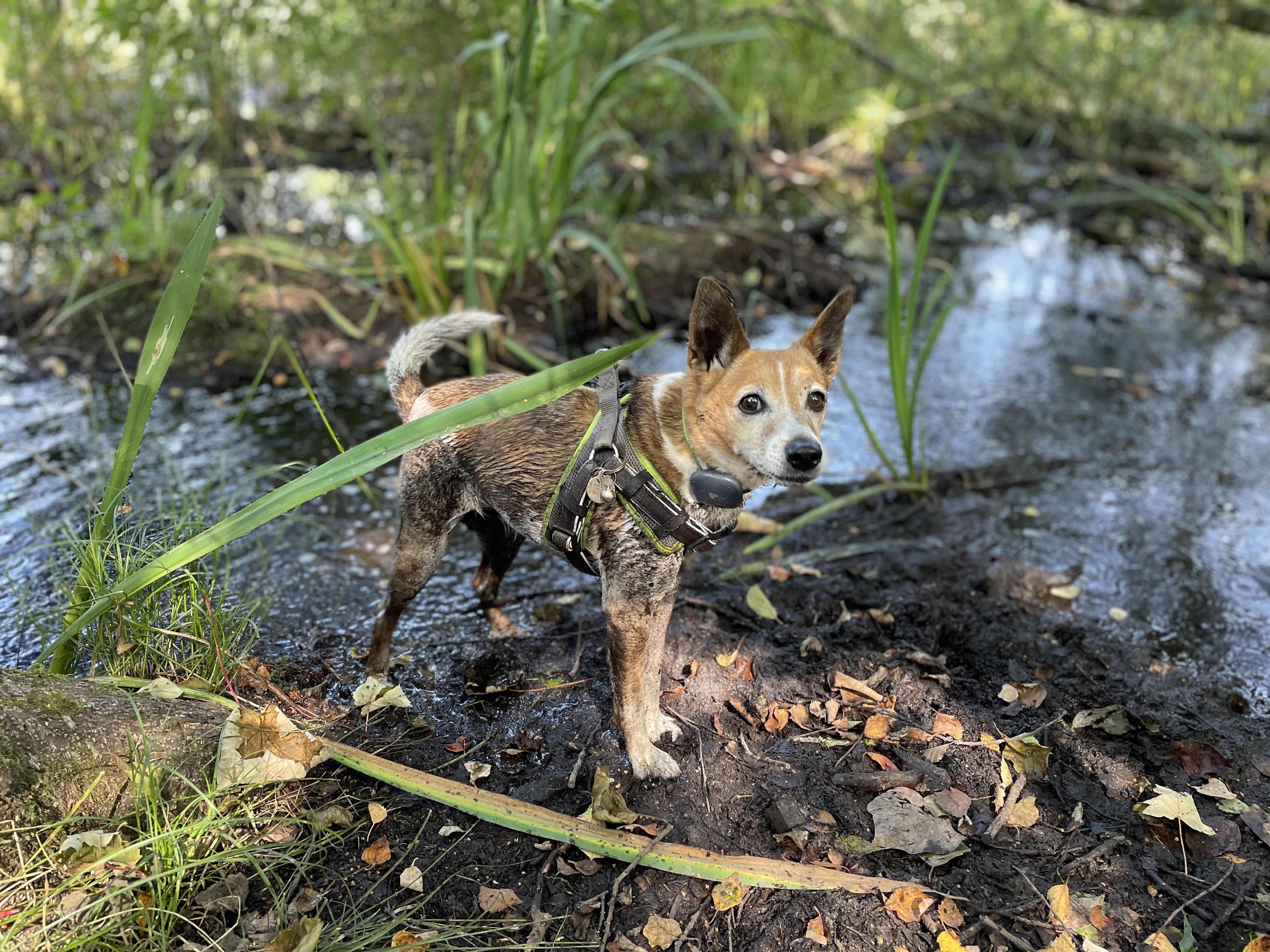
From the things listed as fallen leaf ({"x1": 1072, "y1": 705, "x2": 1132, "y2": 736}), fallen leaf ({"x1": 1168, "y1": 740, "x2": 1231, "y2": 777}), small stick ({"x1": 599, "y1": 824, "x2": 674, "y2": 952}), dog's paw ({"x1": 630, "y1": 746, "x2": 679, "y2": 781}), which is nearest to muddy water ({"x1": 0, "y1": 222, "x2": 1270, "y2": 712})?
fallen leaf ({"x1": 1168, "y1": 740, "x2": 1231, "y2": 777})

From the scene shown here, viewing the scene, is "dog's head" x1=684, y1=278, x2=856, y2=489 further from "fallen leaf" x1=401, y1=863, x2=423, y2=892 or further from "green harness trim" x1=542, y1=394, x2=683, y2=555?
"fallen leaf" x1=401, y1=863, x2=423, y2=892

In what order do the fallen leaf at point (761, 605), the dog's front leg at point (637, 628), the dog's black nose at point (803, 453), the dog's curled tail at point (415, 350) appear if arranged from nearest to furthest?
the dog's black nose at point (803, 453) < the dog's front leg at point (637, 628) < the dog's curled tail at point (415, 350) < the fallen leaf at point (761, 605)

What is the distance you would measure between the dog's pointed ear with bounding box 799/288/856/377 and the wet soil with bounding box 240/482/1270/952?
1181 mm

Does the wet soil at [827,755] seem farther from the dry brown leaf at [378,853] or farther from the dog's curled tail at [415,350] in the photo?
the dog's curled tail at [415,350]

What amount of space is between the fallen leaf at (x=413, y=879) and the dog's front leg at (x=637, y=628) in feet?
2.34

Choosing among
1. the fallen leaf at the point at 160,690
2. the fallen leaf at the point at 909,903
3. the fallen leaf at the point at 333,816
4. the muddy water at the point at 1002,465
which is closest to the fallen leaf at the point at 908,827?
the fallen leaf at the point at 909,903

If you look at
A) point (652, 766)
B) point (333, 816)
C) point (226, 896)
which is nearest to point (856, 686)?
point (652, 766)

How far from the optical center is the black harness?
252 cm

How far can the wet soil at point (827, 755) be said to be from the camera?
2.26m

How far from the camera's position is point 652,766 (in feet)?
8.77

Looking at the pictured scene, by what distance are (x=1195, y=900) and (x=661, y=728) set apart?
154cm

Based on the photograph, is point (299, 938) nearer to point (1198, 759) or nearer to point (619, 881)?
point (619, 881)

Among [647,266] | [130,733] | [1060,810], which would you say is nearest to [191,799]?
[130,733]

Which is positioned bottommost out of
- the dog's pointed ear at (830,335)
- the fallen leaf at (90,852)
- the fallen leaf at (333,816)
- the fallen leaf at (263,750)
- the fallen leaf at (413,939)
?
the fallen leaf at (413,939)
